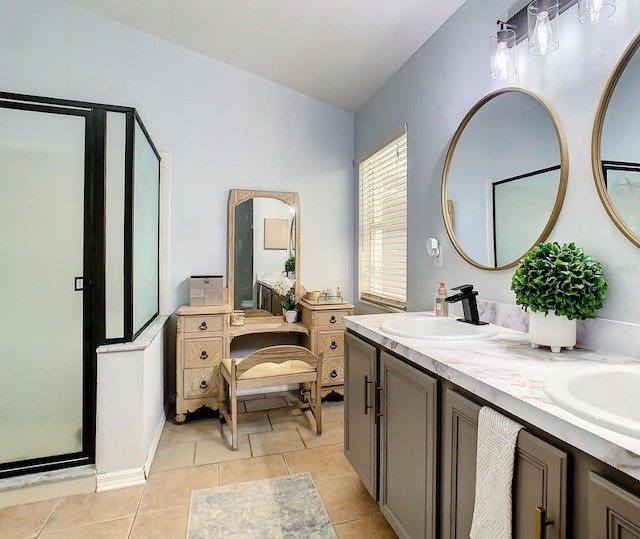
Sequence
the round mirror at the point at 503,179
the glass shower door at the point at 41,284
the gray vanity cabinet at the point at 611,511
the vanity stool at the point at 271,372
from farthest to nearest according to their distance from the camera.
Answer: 1. the vanity stool at the point at 271,372
2. the glass shower door at the point at 41,284
3. the round mirror at the point at 503,179
4. the gray vanity cabinet at the point at 611,511

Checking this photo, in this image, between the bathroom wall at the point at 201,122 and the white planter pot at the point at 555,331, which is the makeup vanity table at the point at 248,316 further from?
the white planter pot at the point at 555,331

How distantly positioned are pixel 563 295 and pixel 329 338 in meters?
2.02

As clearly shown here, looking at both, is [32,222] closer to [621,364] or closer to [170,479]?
[170,479]

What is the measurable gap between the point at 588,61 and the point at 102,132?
2212 mm

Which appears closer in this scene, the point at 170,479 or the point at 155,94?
the point at 170,479

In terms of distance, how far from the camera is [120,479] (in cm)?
202

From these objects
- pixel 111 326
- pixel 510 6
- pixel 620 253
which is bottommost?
pixel 111 326

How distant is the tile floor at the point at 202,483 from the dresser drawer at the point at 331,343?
18.9 inches

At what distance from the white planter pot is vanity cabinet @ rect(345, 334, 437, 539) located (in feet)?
1.35

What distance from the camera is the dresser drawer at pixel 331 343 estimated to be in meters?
3.07

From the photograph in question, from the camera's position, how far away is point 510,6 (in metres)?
1.72

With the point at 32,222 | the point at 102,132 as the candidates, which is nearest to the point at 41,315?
the point at 32,222

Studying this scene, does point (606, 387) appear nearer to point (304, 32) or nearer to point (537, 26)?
point (537, 26)

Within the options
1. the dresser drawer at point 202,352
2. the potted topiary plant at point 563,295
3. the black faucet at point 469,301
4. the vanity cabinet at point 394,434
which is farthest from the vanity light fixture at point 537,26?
the dresser drawer at point 202,352
